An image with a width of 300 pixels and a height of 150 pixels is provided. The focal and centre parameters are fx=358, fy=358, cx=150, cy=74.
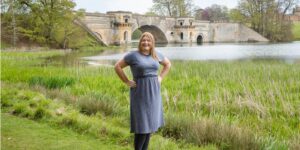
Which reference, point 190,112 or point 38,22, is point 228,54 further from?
point 190,112

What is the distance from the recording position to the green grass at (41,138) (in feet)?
13.8

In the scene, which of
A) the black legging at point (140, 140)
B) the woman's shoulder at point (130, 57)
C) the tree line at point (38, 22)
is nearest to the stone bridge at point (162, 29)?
the tree line at point (38, 22)

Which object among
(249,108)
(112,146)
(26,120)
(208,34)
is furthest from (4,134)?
(208,34)

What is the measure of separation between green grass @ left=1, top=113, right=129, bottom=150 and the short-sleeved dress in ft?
2.42

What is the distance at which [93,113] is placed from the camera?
620 cm

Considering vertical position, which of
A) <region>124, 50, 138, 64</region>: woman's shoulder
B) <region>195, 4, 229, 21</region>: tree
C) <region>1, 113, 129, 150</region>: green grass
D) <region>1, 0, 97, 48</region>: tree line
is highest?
<region>195, 4, 229, 21</region>: tree

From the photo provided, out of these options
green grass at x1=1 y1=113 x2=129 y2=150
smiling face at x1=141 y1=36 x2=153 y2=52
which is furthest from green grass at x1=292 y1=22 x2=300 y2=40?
smiling face at x1=141 y1=36 x2=153 y2=52

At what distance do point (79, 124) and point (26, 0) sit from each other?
29.7 m

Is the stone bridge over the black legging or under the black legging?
over

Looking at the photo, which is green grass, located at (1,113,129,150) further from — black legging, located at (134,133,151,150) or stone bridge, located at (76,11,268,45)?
stone bridge, located at (76,11,268,45)

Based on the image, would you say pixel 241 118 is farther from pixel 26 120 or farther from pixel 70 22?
pixel 70 22

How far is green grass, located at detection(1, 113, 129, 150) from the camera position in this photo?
419 cm

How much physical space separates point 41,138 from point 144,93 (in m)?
1.60

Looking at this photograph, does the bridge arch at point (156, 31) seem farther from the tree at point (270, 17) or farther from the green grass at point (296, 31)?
the green grass at point (296, 31)
